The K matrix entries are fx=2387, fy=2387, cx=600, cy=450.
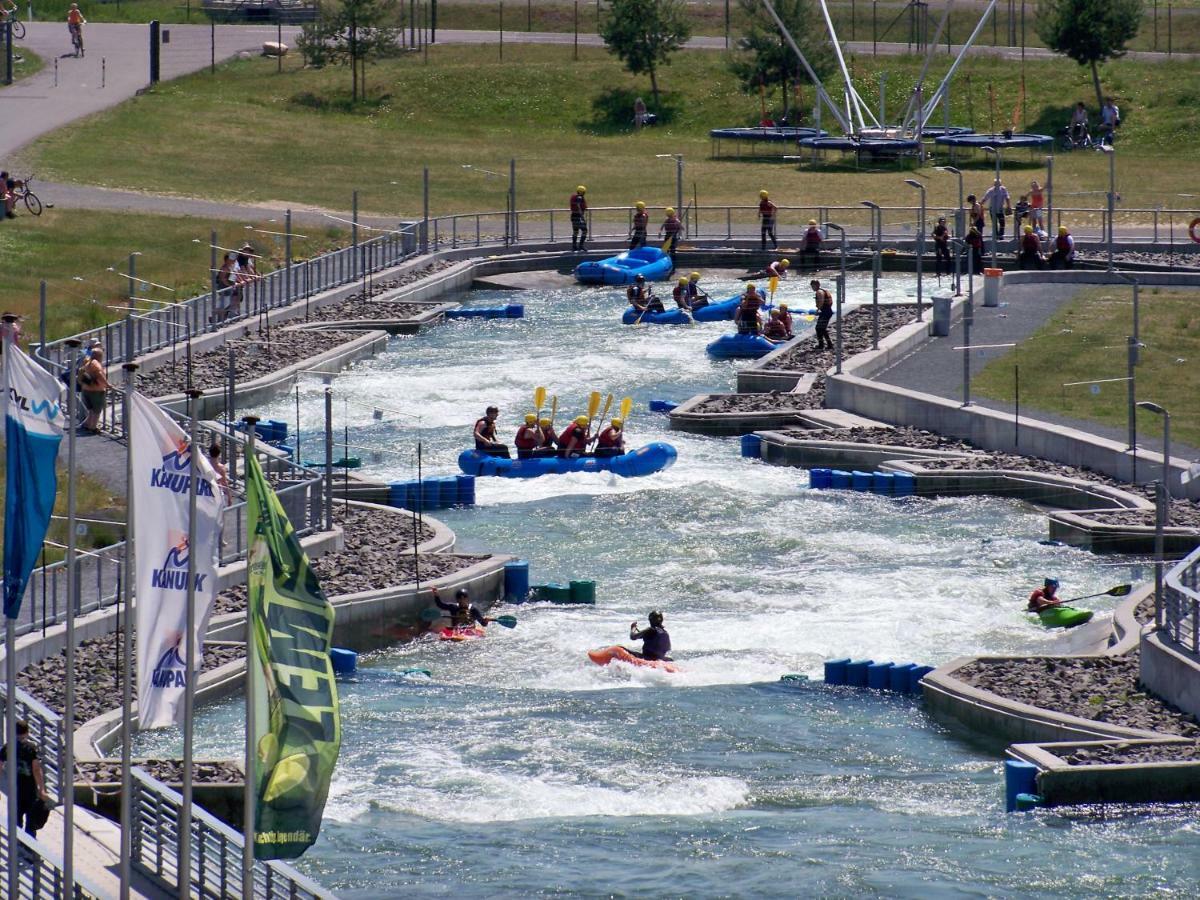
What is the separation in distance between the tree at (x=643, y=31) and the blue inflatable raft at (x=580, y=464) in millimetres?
47035

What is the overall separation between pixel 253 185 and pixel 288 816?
57.5 m

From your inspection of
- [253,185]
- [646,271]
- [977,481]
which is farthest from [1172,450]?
[253,185]

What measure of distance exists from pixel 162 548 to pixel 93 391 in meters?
21.7

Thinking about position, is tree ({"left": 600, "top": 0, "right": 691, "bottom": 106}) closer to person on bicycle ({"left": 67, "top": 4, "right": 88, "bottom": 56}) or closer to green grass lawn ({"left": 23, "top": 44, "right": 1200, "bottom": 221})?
green grass lawn ({"left": 23, "top": 44, "right": 1200, "bottom": 221})

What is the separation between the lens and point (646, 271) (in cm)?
6275

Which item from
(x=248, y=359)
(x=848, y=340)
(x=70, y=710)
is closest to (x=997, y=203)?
(x=848, y=340)

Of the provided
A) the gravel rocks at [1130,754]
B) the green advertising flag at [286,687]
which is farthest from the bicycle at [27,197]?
the green advertising flag at [286,687]

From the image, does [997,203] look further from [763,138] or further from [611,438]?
[611,438]

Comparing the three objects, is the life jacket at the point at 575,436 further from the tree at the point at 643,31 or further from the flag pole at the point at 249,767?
the tree at the point at 643,31

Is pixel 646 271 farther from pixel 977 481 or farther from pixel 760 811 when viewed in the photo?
pixel 760 811

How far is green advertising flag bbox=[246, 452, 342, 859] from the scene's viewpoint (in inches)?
712

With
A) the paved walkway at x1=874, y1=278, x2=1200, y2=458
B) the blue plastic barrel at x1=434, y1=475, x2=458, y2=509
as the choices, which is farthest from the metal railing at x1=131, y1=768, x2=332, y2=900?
the paved walkway at x1=874, y1=278, x2=1200, y2=458

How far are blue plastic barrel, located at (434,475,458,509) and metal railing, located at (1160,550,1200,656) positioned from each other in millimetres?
14489

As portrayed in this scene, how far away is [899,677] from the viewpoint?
29.7m
